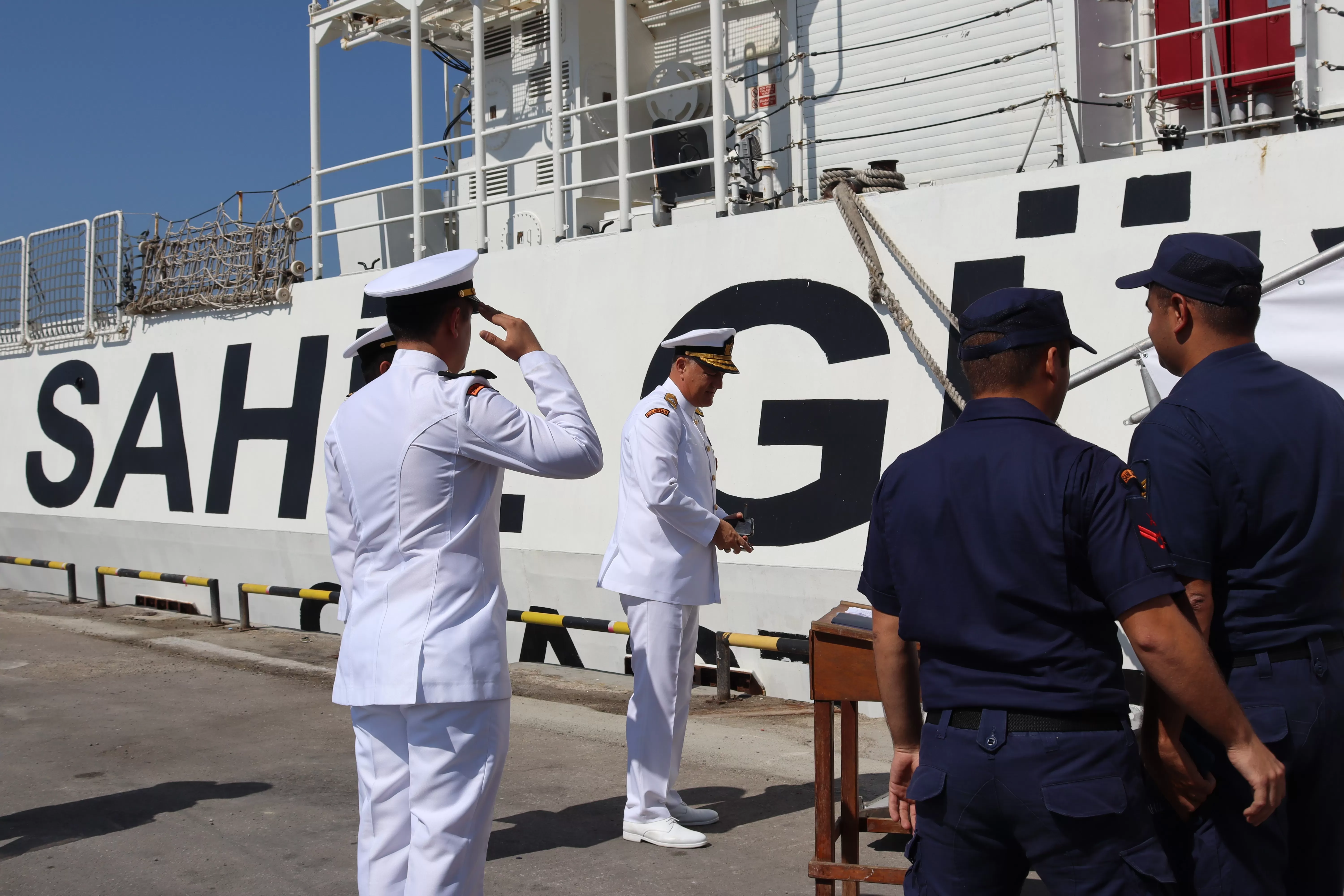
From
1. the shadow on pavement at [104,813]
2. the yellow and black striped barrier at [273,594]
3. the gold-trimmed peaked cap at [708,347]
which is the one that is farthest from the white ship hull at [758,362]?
the shadow on pavement at [104,813]

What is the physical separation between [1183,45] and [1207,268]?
6.23m

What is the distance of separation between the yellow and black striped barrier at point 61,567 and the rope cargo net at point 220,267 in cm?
269

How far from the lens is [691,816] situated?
4602 millimetres

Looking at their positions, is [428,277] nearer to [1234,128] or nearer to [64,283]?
[1234,128]

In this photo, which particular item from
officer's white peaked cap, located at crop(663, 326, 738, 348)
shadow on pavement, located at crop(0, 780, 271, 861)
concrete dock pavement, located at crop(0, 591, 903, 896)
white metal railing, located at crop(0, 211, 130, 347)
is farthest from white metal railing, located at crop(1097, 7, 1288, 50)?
white metal railing, located at crop(0, 211, 130, 347)

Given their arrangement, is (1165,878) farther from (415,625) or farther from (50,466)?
(50,466)

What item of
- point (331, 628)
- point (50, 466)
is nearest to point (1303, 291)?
point (331, 628)

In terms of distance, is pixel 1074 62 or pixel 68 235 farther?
pixel 68 235

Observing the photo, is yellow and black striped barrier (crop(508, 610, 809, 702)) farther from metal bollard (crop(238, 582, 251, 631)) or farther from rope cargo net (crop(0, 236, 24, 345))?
rope cargo net (crop(0, 236, 24, 345))

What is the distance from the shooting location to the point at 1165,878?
6.61 feet

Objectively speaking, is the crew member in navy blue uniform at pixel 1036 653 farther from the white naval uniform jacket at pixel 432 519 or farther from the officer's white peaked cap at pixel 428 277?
the officer's white peaked cap at pixel 428 277

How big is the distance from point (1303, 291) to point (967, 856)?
3.94 meters

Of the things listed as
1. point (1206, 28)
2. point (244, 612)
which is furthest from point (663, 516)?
point (244, 612)

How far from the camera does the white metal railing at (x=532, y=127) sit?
8.05 metres
